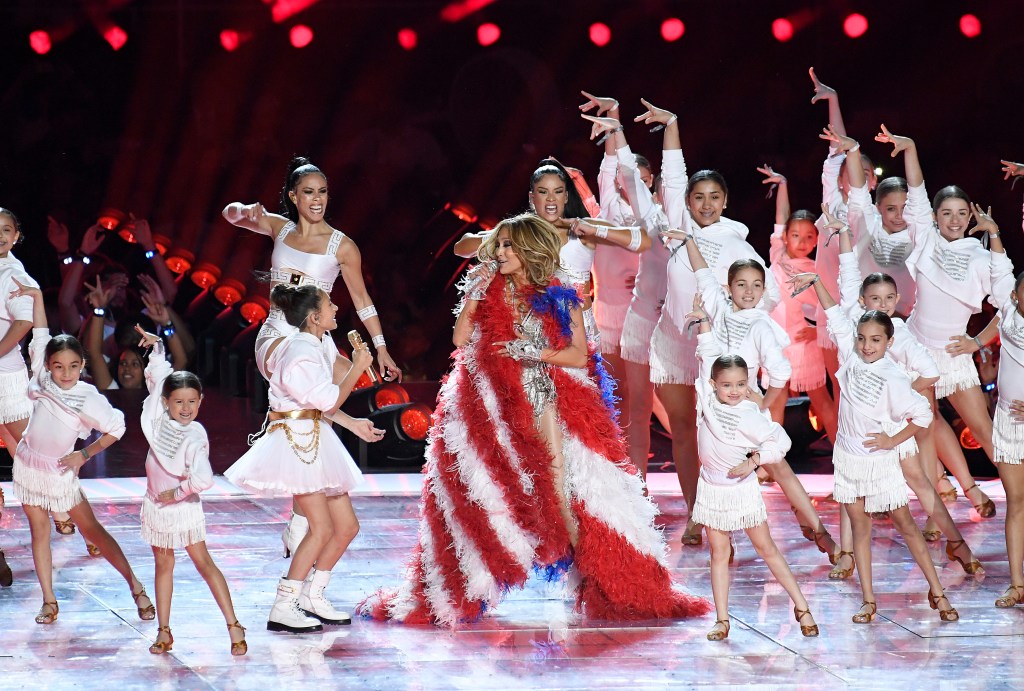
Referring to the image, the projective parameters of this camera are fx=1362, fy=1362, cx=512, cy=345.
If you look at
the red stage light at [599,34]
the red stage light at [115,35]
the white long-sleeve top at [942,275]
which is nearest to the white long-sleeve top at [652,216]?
the white long-sleeve top at [942,275]

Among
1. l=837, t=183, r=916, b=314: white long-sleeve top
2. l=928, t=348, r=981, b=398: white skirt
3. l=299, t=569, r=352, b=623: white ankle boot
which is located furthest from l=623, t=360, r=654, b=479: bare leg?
l=299, t=569, r=352, b=623: white ankle boot

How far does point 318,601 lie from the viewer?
4.21 metres

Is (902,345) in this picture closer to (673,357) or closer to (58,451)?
(673,357)

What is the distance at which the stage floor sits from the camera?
366 centimetres

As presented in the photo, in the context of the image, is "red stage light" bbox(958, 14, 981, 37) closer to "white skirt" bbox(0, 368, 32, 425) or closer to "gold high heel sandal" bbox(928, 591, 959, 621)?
"gold high heel sandal" bbox(928, 591, 959, 621)

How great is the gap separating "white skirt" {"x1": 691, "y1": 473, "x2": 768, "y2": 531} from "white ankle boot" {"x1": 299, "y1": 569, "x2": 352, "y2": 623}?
115 cm

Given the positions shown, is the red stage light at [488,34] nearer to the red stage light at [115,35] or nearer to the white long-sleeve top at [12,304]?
the red stage light at [115,35]

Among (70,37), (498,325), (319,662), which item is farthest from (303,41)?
(319,662)

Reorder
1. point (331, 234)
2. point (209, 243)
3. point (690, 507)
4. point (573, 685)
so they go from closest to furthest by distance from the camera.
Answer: point (573, 685) → point (331, 234) → point (690, 507) → point (209, 243)

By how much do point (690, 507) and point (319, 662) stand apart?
7.15ft

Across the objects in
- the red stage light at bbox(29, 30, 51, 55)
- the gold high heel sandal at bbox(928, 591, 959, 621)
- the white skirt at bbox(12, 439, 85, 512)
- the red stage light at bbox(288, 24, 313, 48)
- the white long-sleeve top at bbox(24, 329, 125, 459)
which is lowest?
the gold high heel sandal at bbox(928, 591, 959, 621)

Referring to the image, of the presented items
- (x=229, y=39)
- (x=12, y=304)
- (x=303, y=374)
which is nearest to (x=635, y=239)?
(x=303, y=374)

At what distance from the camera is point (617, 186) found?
5609mm

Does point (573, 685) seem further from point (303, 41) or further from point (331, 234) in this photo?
point (303, 41)
